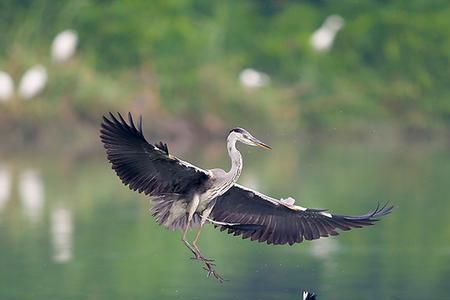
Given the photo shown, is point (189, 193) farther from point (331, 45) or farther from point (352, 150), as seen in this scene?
point (331, 45)

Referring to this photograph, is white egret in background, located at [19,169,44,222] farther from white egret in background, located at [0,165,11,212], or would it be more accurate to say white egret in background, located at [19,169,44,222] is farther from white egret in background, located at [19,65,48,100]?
white egret in background, located at [19,65,48,100]

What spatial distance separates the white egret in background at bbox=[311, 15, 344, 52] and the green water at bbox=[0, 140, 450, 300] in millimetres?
9562

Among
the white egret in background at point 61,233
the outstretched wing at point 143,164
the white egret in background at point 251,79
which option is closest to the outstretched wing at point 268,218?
the outstretched wing at point 143,164

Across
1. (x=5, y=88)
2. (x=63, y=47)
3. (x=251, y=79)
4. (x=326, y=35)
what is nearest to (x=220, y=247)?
(x=5, y=88)

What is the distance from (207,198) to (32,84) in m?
16.0

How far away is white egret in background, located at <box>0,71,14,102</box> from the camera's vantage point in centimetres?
2397

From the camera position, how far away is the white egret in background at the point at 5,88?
78.6 ft

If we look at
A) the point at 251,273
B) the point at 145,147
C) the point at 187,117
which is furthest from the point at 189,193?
the point at 187,117

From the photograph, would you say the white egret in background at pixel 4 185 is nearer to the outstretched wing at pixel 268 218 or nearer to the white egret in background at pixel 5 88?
the white egret in background at pixel 5 88

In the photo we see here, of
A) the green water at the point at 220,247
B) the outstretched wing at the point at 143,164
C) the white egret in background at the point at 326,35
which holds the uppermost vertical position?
the white egret in background at the point at 326,35

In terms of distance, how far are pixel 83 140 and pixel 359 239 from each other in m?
13.5

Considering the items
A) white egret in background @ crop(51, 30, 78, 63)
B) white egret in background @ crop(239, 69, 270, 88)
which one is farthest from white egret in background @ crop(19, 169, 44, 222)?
white egret in background @ crop(239, 69, 270, 88)

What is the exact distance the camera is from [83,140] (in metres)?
25.4

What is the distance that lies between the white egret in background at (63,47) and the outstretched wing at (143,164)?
17.0 meters
